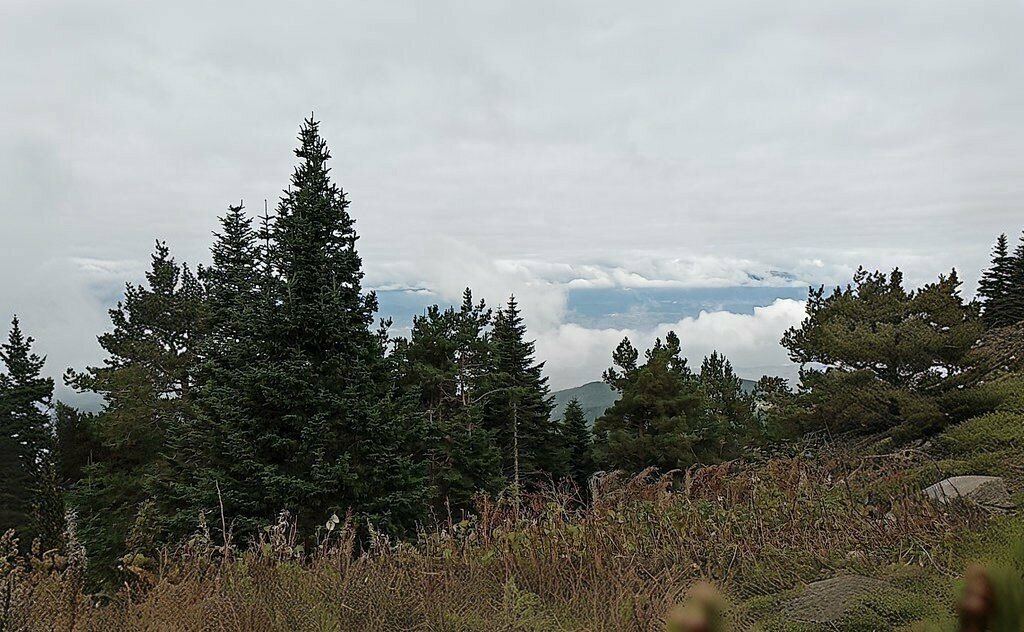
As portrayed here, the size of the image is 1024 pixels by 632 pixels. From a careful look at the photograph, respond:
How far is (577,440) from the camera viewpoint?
107ft

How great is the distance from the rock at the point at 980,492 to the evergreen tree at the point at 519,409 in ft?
67.2

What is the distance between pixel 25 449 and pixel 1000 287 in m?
38.5

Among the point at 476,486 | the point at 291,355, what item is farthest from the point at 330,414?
the point at 476,486

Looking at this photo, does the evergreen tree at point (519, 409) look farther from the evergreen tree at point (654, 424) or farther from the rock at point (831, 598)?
the rock at point (831, 598)

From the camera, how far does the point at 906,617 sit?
10.2 feet

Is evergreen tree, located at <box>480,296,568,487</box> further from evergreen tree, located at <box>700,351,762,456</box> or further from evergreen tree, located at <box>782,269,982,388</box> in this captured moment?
evergreen tree, located at <box>782,269,982,388</box>

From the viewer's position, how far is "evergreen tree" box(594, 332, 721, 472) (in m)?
23.9

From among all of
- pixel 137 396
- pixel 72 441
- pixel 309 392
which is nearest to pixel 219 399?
pixel 309 392

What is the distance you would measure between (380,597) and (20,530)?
2529 centimetres

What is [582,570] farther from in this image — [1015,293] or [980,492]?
[1015,293]

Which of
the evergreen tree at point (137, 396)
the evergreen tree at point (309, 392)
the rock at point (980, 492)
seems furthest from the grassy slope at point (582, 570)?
Answer: the evergreen tree at point (137, 396)

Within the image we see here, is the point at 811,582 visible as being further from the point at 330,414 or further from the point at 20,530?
the point at 20,530

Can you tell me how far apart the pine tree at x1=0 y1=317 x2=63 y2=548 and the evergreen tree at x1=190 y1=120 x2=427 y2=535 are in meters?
10.6

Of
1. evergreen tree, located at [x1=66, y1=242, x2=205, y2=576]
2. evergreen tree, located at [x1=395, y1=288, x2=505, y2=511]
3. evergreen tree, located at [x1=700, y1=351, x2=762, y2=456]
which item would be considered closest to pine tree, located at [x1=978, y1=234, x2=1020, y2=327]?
evergreen tree, located at [x1=700, y1=351, x2=762, y2=456]
